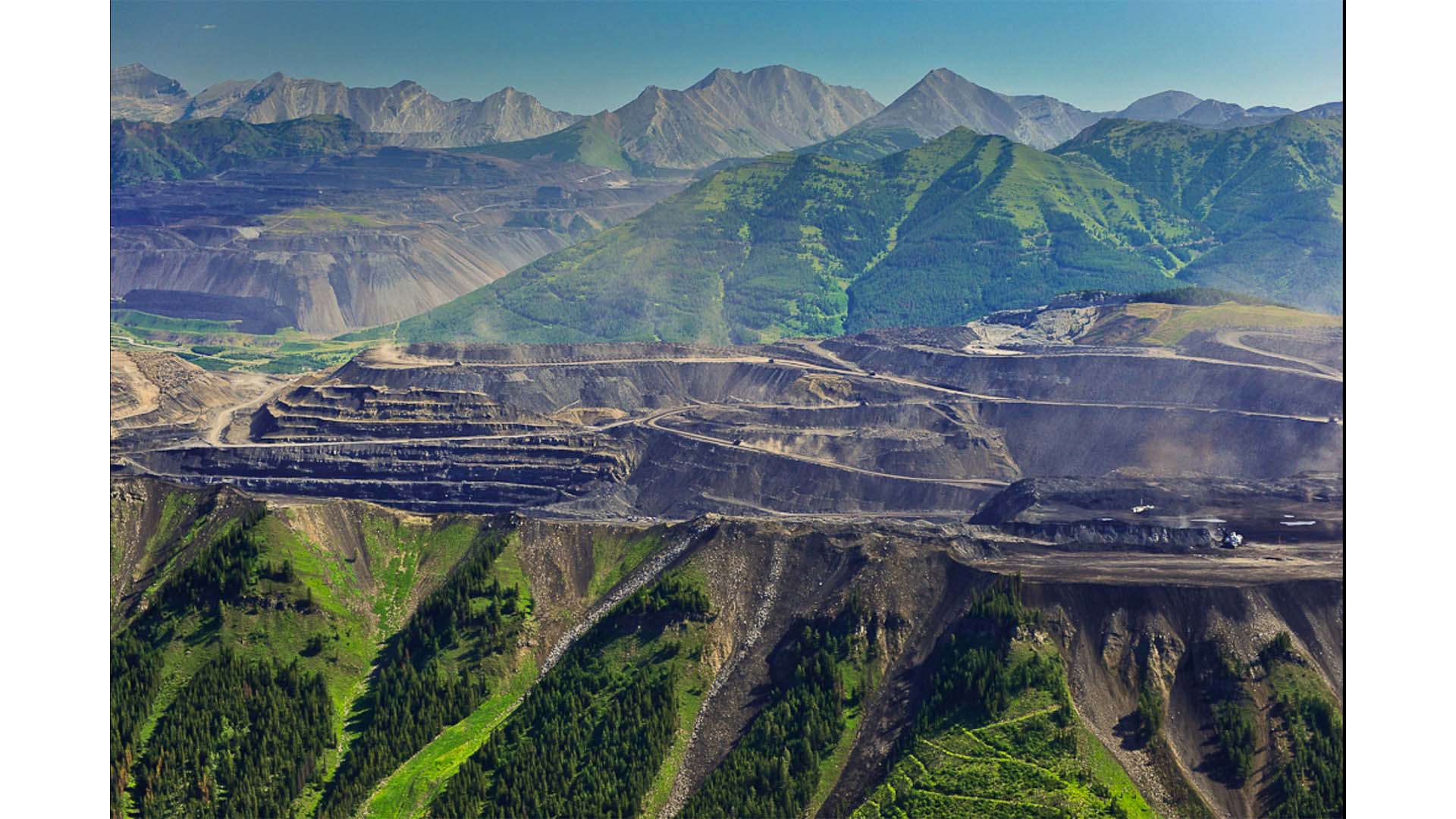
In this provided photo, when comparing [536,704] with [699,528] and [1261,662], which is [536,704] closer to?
[699,528]

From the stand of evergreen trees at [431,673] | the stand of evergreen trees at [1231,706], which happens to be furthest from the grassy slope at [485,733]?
the stand of evergreen trees at [1231,706]

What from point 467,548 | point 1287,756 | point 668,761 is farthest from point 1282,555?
point 467,548

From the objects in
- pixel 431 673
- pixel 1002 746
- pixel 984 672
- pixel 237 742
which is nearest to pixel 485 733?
pixel 431 673

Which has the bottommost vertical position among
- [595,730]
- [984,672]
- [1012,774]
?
[1012,774]

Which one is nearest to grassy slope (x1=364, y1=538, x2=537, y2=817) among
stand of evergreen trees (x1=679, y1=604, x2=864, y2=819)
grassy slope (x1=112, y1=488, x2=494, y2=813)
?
grassy slope (x1=112, y1=488, x2=494, y2=813)

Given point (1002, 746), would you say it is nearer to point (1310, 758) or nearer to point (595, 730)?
point (1310, 758)

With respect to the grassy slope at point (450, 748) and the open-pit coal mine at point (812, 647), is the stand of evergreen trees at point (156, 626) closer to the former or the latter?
the open-pit coal mine at point (812, 647)
